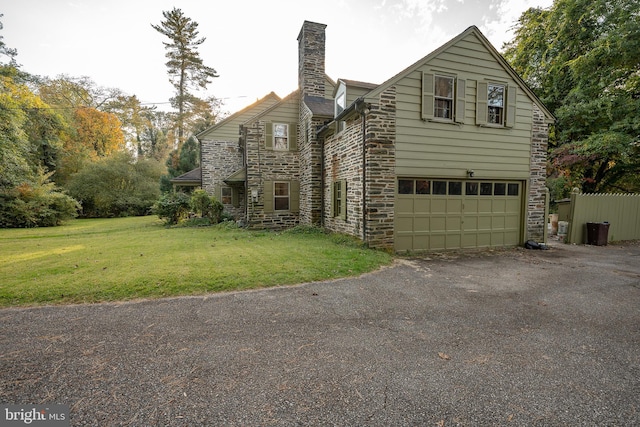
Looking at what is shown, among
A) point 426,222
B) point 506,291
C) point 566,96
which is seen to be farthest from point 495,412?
point 566,96

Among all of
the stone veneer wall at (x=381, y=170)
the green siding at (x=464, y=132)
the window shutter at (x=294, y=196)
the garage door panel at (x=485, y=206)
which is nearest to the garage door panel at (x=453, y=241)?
the garage door panel at (x=485, y=206)

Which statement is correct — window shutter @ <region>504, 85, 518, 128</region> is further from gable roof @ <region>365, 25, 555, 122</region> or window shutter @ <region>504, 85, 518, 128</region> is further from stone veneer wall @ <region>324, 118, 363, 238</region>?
stone veneer wall @ <region>324, 118, 363, 238</region>

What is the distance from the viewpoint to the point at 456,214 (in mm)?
9070

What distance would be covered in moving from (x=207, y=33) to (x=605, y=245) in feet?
110

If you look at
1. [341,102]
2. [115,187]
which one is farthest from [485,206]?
[115,187]

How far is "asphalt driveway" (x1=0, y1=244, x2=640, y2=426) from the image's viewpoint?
85.0 inches

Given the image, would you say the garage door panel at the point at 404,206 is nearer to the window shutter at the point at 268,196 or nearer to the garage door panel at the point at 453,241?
the garage door panel at the point at 453,241

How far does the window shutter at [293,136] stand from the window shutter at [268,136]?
0.94m

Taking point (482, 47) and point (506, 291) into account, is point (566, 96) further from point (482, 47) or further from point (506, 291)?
point (506, 291)

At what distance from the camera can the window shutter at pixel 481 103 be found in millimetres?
8914

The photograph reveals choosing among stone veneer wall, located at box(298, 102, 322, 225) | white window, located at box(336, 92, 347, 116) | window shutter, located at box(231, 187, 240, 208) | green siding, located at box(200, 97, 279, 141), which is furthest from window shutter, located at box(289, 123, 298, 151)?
window shutter, located at box(231, 187, 240, 208)

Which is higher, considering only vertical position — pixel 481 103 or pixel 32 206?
pixel 481 103

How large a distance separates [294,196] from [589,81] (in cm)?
1600

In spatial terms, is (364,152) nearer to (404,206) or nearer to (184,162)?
(404,206)
